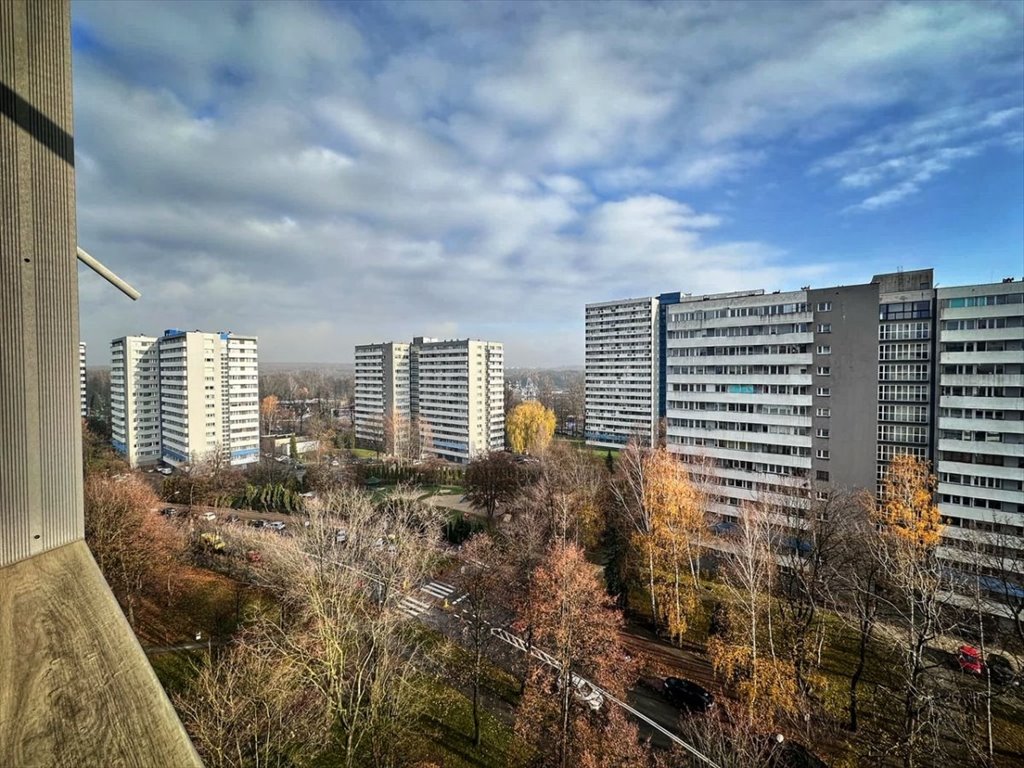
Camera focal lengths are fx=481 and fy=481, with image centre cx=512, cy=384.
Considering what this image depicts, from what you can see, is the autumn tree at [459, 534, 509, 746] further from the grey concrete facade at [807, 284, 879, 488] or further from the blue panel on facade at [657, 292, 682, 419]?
the blue panel on facade at [657, 292, 682, 419]

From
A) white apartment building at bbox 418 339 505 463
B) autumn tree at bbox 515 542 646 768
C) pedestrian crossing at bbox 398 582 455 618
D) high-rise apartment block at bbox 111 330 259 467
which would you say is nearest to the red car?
autumn tree at bbox 515 542 646 768

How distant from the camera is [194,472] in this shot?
35156 mm

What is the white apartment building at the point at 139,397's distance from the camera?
2224 inches

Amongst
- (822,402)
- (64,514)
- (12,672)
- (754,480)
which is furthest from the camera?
(754,480)

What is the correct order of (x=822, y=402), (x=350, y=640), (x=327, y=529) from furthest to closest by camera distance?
(x=822, y=402), (x=327, y=529), (x=350, y=640)

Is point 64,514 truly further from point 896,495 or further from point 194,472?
point 194,472

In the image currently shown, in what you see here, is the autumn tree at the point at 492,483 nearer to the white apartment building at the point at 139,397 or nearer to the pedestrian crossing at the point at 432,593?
the pedestrian crossing at the point at 432,593

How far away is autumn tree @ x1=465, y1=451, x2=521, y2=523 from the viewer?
106ft

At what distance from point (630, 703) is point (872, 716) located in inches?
280

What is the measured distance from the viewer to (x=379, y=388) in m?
66.9

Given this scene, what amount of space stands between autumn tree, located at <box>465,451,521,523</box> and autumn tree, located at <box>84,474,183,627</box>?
17746mm

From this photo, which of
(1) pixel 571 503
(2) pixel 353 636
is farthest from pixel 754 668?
(1) pixel 571 503

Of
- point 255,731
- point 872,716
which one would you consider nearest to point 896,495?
point 872,716

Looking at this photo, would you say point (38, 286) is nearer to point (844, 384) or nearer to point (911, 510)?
point (911, 510)
